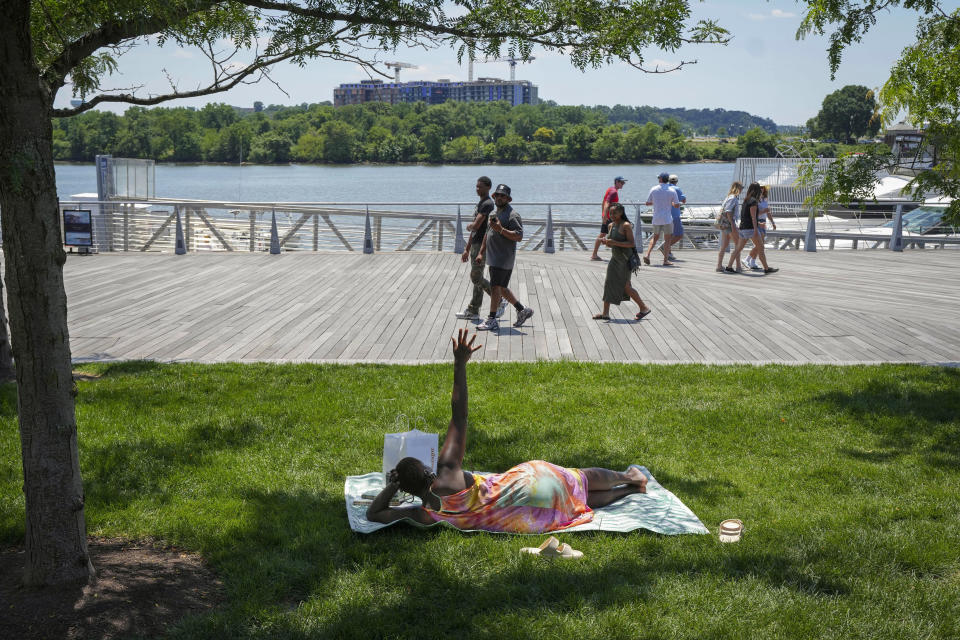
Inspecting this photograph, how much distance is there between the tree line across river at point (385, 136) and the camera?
25703 mm

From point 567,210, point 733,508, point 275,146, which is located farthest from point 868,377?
point 275,146

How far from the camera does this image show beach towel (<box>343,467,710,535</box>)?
4434 millimetres

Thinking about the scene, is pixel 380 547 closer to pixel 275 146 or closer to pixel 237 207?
pixel 237 207

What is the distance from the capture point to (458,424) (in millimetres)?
4523

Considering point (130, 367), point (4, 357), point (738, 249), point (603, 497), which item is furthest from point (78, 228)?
point (603, 497)

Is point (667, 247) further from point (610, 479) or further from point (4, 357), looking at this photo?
point (4, 357)

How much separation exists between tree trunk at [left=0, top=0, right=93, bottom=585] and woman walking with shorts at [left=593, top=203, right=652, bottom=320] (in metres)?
7.08

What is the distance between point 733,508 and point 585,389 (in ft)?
8.26

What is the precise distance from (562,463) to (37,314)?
10.7 feet

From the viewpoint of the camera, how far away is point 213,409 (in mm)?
6516

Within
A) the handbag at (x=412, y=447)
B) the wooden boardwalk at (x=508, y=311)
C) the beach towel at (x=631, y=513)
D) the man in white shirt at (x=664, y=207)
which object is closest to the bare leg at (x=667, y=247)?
the man in white shirt at (x=664, y=207)

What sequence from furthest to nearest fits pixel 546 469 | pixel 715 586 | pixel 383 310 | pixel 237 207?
pixel 237 207
pixel 383 310
pixel 546 469
pixel 715 586

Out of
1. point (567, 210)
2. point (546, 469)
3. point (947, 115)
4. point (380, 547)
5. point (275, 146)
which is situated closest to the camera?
point (380, 547)

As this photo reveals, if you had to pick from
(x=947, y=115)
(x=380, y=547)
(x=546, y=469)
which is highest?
(x=947, y=115)
